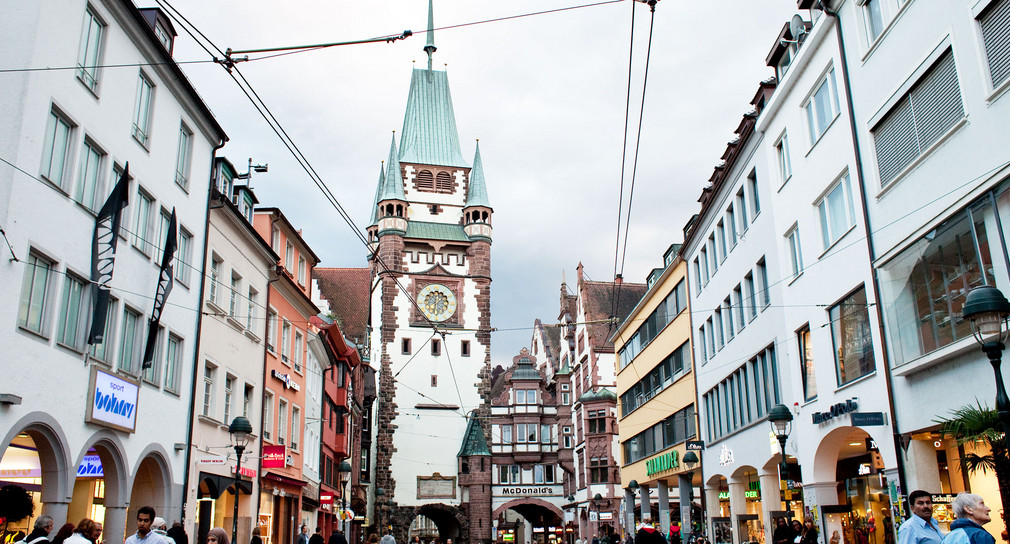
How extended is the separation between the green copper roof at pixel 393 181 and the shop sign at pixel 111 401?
5023 centimetres

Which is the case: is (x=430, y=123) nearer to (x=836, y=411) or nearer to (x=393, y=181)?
(x=393, y=181)

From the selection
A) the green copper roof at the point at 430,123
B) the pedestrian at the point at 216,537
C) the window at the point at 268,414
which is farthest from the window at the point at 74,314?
the green copper roof at the point at 430,123

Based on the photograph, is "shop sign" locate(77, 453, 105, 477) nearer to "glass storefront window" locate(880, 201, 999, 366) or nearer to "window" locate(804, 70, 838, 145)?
"glass storefront window" locate(880, 201, 999, 366)

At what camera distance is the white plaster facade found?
14.1 m

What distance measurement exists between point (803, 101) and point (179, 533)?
15.4m

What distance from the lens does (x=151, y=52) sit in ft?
62.4

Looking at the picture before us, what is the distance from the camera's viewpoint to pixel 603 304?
59938 mm

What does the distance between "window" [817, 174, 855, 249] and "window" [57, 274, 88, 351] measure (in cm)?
1440

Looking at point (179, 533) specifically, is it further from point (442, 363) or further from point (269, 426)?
point (442, 363)

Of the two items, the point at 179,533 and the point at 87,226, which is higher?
the point at 87,226

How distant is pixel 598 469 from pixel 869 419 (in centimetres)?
3961

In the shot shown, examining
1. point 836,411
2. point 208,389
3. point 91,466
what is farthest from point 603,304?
point 91,466

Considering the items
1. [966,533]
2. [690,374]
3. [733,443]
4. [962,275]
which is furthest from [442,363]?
[966,533]

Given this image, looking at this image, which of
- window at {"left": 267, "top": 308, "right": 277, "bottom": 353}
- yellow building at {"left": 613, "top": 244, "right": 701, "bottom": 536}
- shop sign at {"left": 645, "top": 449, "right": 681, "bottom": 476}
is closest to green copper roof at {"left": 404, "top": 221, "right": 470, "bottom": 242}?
yellow building at {"left": 613, "top": 244, "right": 701, "bottom": 536}
